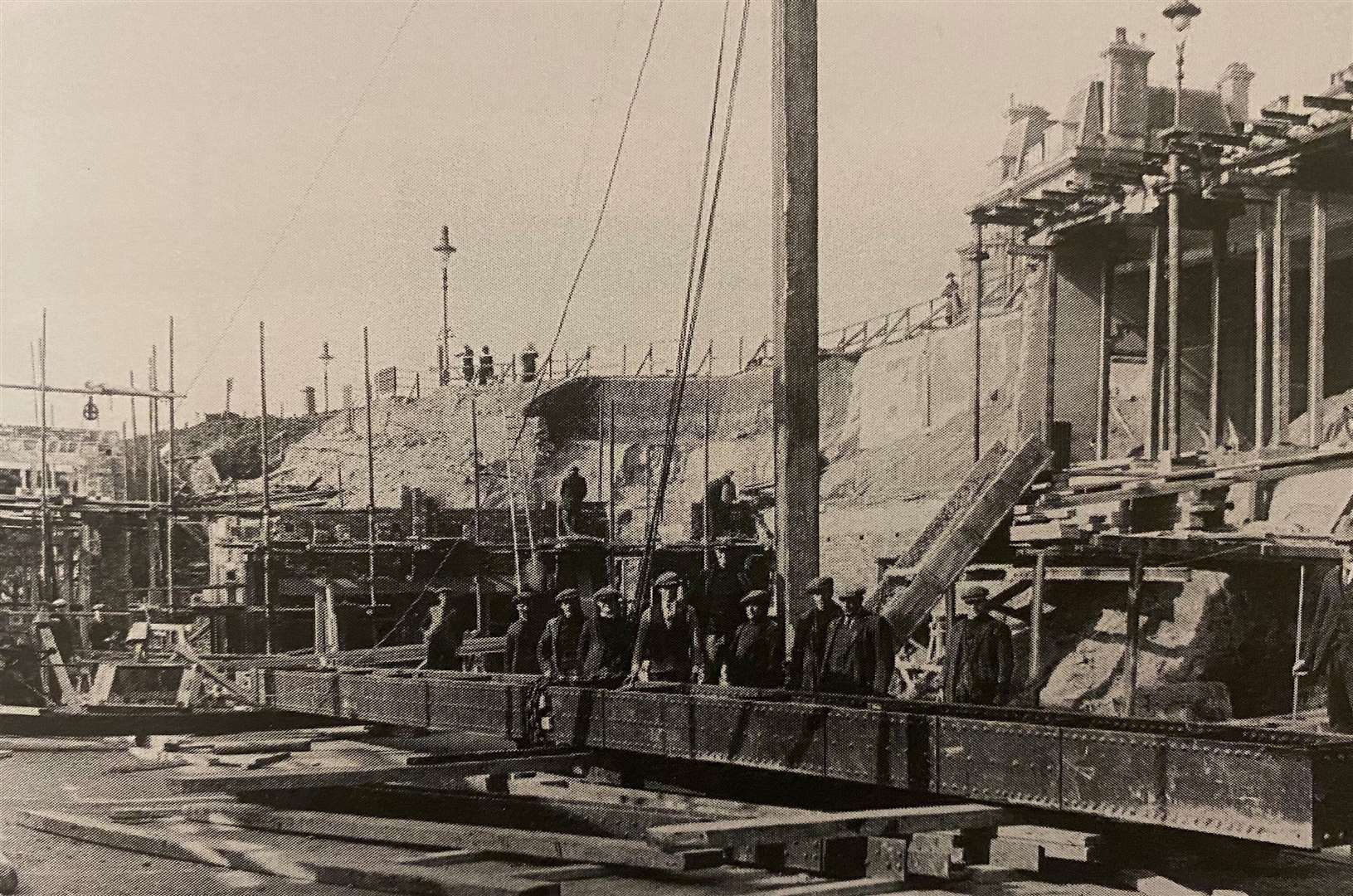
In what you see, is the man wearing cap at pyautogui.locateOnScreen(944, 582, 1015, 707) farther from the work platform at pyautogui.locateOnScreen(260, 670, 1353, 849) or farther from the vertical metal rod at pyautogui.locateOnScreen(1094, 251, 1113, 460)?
the vertical metal rod at pyautogui.locateOnScreen(1094, 251, 1113, 460)

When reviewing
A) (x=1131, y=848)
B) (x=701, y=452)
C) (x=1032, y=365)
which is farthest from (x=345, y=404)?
(x=1131, y=848)

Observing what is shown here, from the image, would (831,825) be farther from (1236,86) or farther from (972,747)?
(1236,86)

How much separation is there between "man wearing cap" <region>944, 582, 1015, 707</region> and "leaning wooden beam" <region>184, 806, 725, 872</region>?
10.7ft

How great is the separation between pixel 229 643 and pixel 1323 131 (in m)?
21.2

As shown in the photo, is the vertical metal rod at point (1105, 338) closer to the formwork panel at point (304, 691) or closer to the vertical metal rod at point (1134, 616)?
the vertical metal rod at point (1134, 616)

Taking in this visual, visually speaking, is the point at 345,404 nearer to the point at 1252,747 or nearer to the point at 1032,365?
the point at 1032,365

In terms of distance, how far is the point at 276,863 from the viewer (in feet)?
23.5

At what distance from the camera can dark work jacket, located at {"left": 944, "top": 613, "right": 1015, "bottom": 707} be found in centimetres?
967

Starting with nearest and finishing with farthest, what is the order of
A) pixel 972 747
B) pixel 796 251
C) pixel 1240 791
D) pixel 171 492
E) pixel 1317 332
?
1. pixel 1240 791
2. pixel 972 747
3. pixel 796 251
4. pixel 1317 332
5. pixel 171 492

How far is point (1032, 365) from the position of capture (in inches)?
757

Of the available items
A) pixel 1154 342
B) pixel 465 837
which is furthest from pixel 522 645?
pixel 1154 342

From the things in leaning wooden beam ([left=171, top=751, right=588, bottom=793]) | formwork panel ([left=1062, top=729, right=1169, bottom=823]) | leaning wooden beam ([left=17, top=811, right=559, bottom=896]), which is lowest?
leaning wooden beam ([left=17, top=811, right=559, bottom=896])

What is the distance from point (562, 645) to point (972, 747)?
495cm

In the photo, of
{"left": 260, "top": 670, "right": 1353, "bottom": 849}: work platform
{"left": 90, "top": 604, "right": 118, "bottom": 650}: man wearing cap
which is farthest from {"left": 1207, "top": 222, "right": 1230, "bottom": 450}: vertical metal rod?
{"left": 90, "top": 604, "right": 118, "bottom": 650}: man wearing cap
